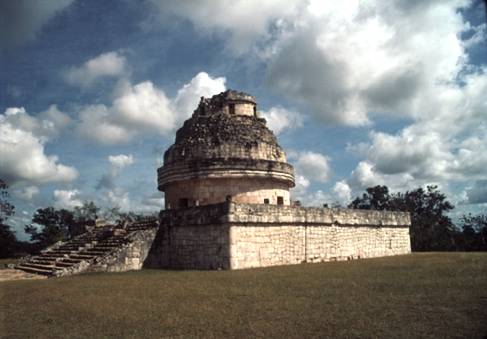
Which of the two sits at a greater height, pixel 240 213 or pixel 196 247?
pixel 240 213

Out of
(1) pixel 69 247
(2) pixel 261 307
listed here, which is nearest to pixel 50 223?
(1) pixel 69 247

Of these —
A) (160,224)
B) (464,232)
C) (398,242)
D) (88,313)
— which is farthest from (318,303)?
(464,232)

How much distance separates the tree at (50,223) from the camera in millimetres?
31484

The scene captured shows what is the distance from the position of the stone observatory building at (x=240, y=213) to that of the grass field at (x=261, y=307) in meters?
3.58

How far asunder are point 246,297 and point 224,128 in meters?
11.7

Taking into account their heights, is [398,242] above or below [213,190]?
below

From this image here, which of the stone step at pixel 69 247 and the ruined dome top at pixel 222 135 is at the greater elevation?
the ruined dome top at pixel 222 135

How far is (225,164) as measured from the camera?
17.3 metres

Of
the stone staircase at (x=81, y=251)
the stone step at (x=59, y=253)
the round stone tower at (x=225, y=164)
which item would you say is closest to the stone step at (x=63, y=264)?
the stone staircase at (x=81, y=251)

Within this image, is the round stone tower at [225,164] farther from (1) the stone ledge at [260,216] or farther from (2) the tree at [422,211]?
(2) the tree at [422,211]

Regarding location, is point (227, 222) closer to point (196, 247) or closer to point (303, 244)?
point (196, 247)

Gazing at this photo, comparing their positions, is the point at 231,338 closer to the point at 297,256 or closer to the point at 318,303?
the point at 318,303

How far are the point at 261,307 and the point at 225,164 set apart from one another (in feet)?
35.3

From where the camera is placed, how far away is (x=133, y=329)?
5730 mm
